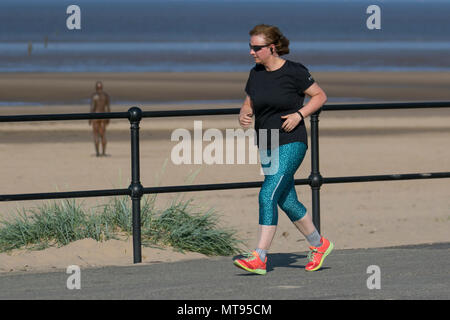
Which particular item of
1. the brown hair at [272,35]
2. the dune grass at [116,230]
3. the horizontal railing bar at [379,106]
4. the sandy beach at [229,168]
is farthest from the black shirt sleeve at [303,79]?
the dune grass at [116,230]

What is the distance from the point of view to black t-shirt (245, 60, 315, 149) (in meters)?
6.63

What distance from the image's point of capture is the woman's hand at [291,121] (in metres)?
6.57

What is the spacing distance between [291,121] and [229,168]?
11202 mm

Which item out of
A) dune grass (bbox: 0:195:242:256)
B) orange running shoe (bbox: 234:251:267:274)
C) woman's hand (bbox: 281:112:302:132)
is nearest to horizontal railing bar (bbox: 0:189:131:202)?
dune grass (bbox: 0:195:242:256)

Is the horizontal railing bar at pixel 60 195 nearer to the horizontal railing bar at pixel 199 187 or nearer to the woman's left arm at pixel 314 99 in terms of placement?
the horizontal railing bar at pixel 199 187

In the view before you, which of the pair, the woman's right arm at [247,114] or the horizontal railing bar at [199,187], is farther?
the horizontal railing bar at [199,187]

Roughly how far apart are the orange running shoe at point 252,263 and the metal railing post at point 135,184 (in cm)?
121

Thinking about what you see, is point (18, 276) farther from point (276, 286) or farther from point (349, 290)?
point (349, 290)

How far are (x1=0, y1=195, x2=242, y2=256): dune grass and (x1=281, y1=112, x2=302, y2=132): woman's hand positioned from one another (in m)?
2.19

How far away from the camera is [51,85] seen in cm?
3891

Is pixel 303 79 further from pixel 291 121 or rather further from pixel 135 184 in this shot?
pixel 135 184

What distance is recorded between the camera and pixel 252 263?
6.78m
